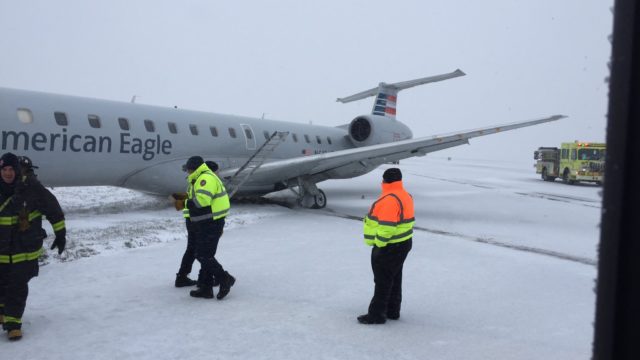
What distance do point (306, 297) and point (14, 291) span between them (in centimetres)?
286

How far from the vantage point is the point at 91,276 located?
6.04 meters

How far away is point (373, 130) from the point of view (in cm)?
1812

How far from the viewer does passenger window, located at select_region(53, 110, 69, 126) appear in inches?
399

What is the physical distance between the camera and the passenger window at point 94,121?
10700mm

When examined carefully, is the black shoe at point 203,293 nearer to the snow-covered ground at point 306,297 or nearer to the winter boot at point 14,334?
the snow-covered ground at point 306,297

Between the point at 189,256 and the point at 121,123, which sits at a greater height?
the point at 121,123

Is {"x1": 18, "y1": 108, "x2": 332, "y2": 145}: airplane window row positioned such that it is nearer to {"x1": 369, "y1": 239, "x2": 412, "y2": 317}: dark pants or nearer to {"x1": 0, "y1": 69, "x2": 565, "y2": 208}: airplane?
{"x1": 0, "y1": 69, "x2": 565, "y2": 208}: airplane

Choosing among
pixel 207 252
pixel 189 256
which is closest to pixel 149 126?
pixel 189 256

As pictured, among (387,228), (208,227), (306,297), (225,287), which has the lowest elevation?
(306,297)

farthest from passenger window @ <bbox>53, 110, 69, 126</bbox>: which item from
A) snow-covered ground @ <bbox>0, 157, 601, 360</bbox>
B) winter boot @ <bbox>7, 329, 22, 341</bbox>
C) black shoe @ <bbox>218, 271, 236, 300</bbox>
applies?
winter boot @ <bbox>7, 329, 22, 341</bbox>

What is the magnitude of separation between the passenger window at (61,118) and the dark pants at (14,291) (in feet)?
23.1

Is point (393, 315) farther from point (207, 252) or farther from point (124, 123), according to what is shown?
point (124, 123)

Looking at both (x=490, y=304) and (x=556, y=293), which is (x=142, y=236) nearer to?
(x=490, y=304)

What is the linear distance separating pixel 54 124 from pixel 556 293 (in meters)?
9.94
